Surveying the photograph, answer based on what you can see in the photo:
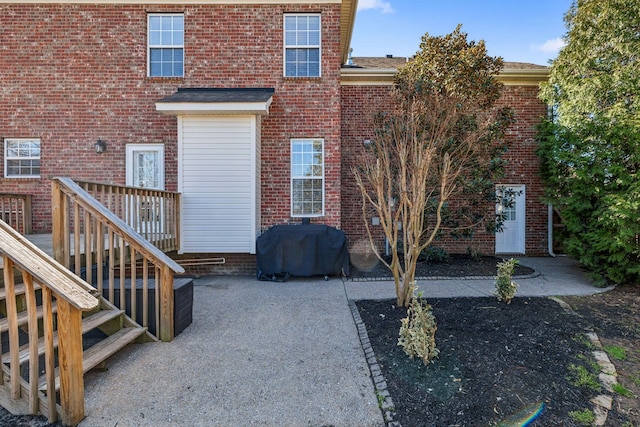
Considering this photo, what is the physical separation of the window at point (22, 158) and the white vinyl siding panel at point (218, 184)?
3.55 metres

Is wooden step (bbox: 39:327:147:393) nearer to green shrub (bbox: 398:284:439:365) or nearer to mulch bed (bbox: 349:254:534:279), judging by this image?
green shrub (bbox: 398:284:439:365)

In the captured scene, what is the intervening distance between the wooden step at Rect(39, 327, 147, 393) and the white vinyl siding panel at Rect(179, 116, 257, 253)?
3294mm

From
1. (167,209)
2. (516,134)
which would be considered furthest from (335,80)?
(516,134)

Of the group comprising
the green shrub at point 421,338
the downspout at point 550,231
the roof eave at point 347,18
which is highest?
the roof eave at point 347,18

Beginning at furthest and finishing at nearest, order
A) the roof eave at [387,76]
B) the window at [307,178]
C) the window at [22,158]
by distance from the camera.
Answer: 1. the roof eave at [387,76]
2. the window at [307,178]
3. the window at [22,158]

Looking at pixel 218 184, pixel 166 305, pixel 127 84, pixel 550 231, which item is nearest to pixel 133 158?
pixel 127 84

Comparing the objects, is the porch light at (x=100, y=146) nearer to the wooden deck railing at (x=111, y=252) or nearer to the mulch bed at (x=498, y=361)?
the wooden deck railing at (x=111, y=252)

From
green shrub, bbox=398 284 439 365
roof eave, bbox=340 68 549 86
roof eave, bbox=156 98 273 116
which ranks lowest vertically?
green shrub, bbox=398 284 439 365

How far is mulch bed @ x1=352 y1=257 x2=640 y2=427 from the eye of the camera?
2.35 m

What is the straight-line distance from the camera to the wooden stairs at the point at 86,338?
7.64ft

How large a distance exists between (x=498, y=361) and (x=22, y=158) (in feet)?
31.6

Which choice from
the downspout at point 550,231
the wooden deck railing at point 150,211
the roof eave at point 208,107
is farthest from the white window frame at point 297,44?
the downspout at point 550,231

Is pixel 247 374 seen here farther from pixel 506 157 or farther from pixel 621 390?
pixel 506 157

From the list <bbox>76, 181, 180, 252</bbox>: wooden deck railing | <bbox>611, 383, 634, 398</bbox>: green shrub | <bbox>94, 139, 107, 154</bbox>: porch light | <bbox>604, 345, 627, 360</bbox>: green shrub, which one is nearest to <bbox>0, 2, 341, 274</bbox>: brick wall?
<bbox>94, 139, 107, 154</bbox>: porch light
